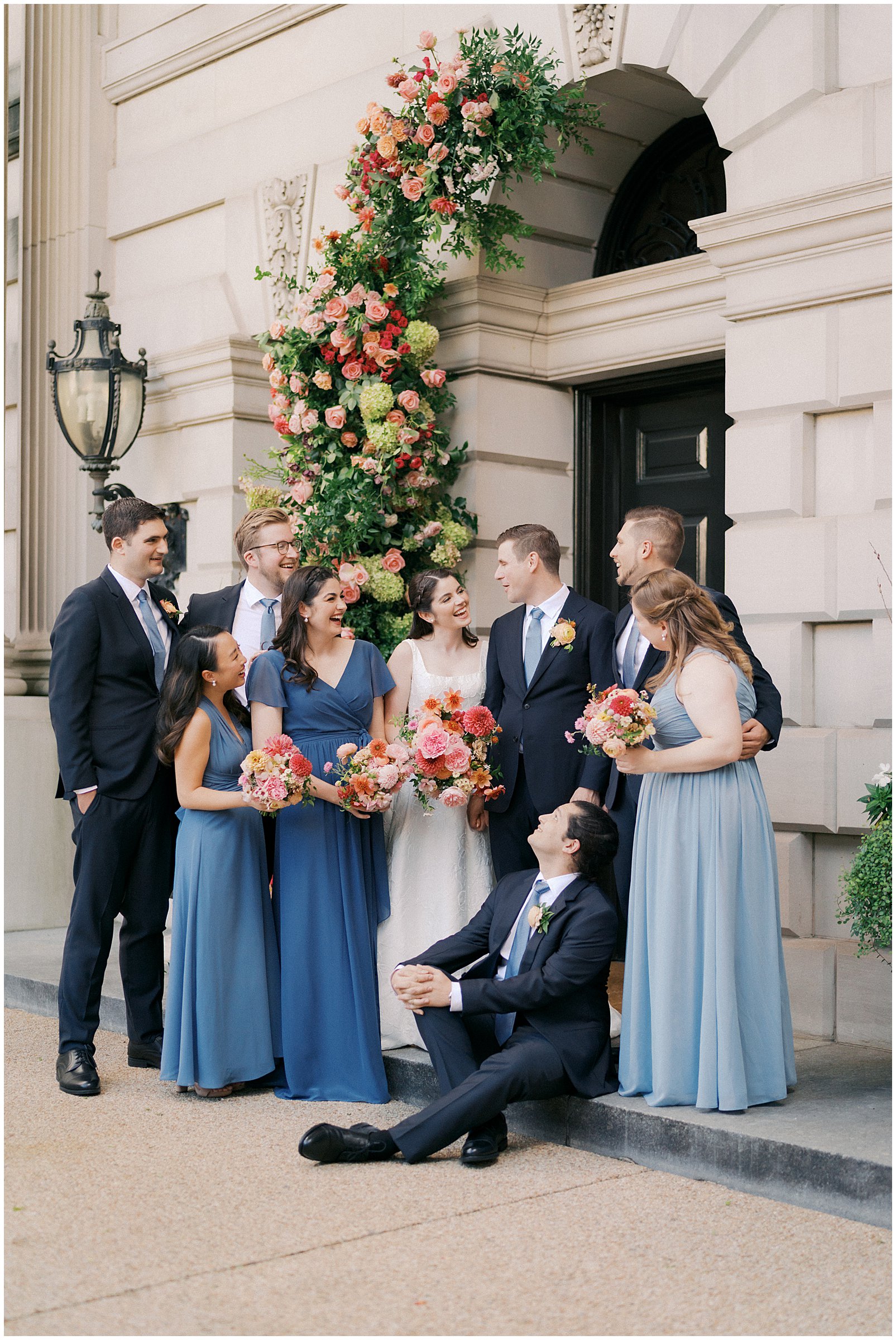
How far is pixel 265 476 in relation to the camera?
28.5 ft

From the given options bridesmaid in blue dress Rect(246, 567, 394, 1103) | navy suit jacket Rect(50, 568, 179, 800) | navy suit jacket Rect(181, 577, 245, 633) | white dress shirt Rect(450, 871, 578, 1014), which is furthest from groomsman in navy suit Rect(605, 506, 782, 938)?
navy suit jacket Rect(50, 568, 179, 800)

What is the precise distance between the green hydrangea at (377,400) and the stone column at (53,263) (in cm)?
340

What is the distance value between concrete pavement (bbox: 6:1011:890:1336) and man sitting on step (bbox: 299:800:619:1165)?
0.44ft

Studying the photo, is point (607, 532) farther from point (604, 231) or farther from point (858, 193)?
point (858, 193)

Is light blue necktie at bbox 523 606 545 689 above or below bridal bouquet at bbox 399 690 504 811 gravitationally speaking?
above

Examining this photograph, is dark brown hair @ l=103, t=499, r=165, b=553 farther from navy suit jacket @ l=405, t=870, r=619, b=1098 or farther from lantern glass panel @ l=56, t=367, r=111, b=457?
lantern glass panel @ l=56, t=367, r=111, b=457

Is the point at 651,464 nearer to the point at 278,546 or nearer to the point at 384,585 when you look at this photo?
the point at 384,585

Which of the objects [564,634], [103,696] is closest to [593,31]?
[564,634]

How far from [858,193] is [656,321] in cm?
167

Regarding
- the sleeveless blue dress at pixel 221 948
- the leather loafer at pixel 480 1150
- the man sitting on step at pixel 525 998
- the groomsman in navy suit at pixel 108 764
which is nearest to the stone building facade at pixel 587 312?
the man sitting on step at pixel 525 998

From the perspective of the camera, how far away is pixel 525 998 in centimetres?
475

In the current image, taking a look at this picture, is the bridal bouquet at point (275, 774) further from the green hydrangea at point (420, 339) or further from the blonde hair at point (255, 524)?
the green hydrangea at point (420, 339)

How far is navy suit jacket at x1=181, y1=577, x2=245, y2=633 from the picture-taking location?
632cm

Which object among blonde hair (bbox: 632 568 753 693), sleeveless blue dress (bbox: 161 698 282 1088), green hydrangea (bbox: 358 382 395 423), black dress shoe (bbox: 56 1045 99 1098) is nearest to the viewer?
blonde hair (bbox: 632 568 753 693)
